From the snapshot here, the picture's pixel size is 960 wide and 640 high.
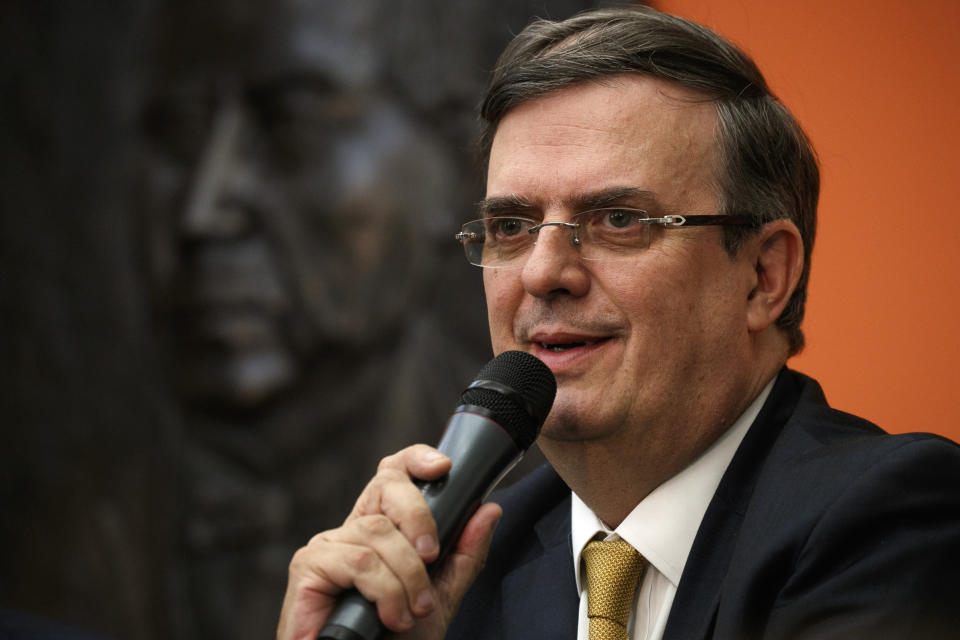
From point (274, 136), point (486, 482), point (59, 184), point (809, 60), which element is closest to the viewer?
point (486, 482)

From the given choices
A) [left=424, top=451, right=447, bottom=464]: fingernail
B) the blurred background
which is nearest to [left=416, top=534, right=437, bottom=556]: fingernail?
[left=424, top=451, right=447, bottom=464]: fingernail

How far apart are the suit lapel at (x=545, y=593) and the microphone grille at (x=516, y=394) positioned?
0.57m

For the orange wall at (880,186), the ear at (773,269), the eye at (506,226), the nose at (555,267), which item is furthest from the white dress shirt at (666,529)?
the orange wall at (880,186)

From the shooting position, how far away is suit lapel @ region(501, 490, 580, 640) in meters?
1.96

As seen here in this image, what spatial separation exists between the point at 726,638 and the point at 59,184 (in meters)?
2.59

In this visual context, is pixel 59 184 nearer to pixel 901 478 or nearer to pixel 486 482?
pixel 486 482

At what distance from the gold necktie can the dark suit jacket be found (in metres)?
0.13

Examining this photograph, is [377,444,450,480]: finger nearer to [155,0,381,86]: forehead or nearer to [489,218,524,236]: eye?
[489,218,524,236]: eye

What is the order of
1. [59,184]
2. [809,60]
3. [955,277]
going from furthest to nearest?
1. [59,184]
2. [809,60]
3. [955,277]

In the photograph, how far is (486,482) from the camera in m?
1.44

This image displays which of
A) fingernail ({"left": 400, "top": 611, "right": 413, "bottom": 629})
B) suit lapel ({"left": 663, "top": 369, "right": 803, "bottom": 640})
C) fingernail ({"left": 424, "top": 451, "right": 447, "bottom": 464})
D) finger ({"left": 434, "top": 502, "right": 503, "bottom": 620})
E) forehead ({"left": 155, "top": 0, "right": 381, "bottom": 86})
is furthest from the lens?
forehead ({"left": 155, "top": 0, "right": 381, "bottom": 86})

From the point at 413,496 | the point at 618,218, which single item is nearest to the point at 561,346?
the point at 618,218

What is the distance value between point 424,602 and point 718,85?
120cm

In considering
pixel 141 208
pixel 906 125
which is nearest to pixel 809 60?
pixel 906 125
